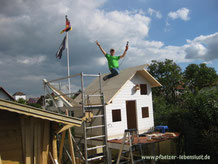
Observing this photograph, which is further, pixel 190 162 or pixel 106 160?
pixel 190 162

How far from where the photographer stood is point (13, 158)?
7.15 m

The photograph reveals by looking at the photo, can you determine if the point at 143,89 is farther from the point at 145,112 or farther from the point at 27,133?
the point at 27,133

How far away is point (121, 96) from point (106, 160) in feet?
12.7

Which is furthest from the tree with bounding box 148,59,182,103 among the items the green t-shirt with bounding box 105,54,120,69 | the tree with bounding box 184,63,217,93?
the green t-shirt with bounding box 105,54,120,69

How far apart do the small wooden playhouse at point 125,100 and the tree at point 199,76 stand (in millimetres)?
20230

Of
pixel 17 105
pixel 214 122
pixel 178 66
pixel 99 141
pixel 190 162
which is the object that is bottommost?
pixel 190 162

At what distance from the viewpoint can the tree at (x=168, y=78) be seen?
27938mm

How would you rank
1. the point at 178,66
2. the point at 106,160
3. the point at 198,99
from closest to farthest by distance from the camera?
the point at 106,160 → the point at 198,99 → the point at 178,66

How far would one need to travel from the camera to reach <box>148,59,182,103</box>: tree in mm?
27938

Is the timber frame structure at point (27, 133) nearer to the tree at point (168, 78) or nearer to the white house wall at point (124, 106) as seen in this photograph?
the white house wall at point (124, 106)

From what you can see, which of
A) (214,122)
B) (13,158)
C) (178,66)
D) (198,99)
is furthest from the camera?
(178,66)

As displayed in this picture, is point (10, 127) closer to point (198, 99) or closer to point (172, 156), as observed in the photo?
point (172, 156)

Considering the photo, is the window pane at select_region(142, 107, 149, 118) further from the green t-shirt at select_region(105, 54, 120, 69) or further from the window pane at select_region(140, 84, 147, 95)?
the green t-shirt at select_region(105, 54, 120, 69)

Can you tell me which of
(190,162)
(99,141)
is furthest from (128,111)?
(190,162)
